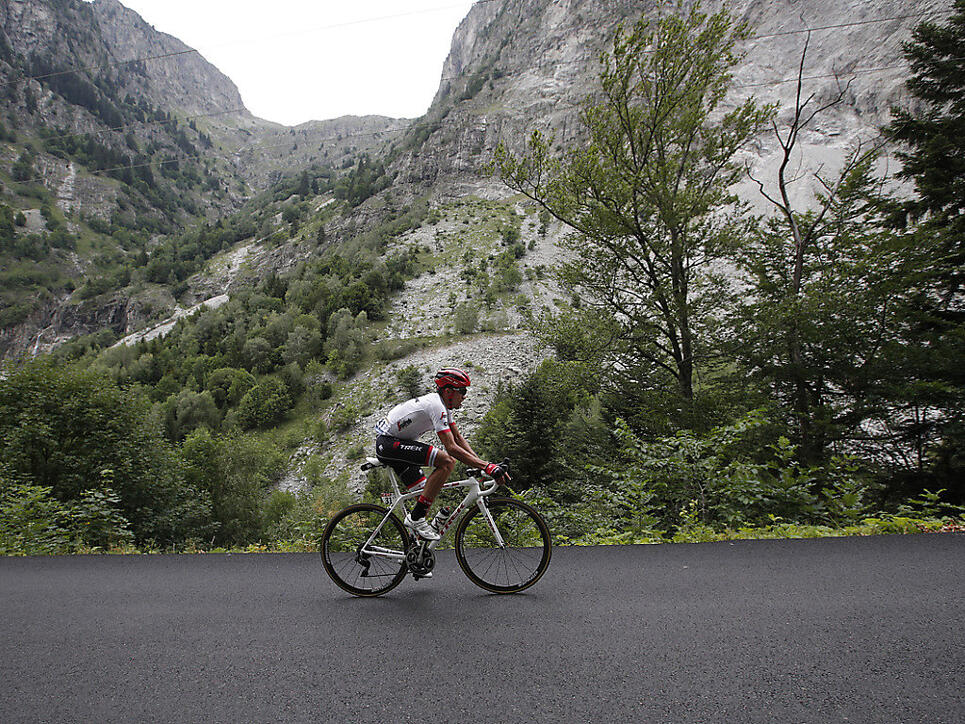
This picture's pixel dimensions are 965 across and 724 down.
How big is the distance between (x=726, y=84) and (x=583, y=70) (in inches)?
5319

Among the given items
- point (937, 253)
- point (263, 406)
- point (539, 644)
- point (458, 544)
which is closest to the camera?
point (539, 644)

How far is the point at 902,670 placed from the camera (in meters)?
2.64

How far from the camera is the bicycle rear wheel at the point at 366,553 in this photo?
14.1ft

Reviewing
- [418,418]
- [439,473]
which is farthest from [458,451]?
[418,418]

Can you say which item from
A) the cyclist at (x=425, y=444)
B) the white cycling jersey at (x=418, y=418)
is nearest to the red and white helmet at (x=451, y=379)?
the cyclist at (x=425, y=444)

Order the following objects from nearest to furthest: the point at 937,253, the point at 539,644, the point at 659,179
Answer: the point at 539,644 → the point at 937,253 → the point at 659,179

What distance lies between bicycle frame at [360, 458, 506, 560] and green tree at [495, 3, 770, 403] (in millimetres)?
9593

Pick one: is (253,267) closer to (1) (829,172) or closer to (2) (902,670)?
(1) (829,172)

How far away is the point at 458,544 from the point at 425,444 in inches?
35.3

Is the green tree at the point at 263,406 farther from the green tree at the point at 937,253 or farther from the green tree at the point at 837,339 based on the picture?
the green tree at the point at 937,253

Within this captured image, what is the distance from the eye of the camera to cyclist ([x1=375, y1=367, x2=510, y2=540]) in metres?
4.09

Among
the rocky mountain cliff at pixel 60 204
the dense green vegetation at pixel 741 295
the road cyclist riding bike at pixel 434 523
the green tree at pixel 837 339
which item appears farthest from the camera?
the rocky mountain cliff at pixel 60 204

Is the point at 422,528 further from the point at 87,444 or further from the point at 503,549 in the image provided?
the point at 87,444

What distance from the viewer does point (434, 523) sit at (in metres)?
4.32
